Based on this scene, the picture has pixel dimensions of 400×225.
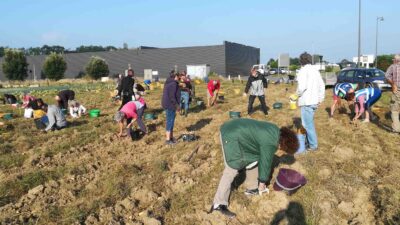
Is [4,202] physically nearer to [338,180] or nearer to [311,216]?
[311,216]

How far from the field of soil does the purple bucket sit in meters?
0.11

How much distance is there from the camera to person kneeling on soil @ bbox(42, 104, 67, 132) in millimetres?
9902

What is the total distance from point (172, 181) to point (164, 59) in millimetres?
52475

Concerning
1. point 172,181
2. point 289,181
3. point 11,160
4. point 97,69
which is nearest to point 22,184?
point 11,160

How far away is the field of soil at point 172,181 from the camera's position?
15.6 feet

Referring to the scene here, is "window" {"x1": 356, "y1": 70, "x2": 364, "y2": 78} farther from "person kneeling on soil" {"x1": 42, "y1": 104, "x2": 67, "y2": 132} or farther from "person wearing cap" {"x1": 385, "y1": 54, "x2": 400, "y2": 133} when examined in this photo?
"person kneeling on soil" {"x1": 42, "y1": 104, "x2": 67, "y2": 132}

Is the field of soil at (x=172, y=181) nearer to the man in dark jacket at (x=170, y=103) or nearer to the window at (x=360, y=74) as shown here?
the man in dark jacket at (x=170, y=103)

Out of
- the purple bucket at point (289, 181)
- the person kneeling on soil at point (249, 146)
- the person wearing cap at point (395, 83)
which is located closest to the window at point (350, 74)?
the person wearing cap at point (395, 83)

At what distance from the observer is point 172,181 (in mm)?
5797

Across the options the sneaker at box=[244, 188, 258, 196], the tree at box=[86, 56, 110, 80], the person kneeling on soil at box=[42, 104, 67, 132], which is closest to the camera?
the sneaker at box=[244, 188, 258, 196]

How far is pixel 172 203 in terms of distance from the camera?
16.8ft

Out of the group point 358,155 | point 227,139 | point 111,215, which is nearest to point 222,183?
point 227,139

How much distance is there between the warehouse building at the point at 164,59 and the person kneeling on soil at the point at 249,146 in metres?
50.3

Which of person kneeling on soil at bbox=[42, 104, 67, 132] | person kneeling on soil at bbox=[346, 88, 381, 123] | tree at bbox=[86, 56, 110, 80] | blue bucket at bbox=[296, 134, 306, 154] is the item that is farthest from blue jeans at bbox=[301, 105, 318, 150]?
tree at bbox=[86, 56, 110, 80]
